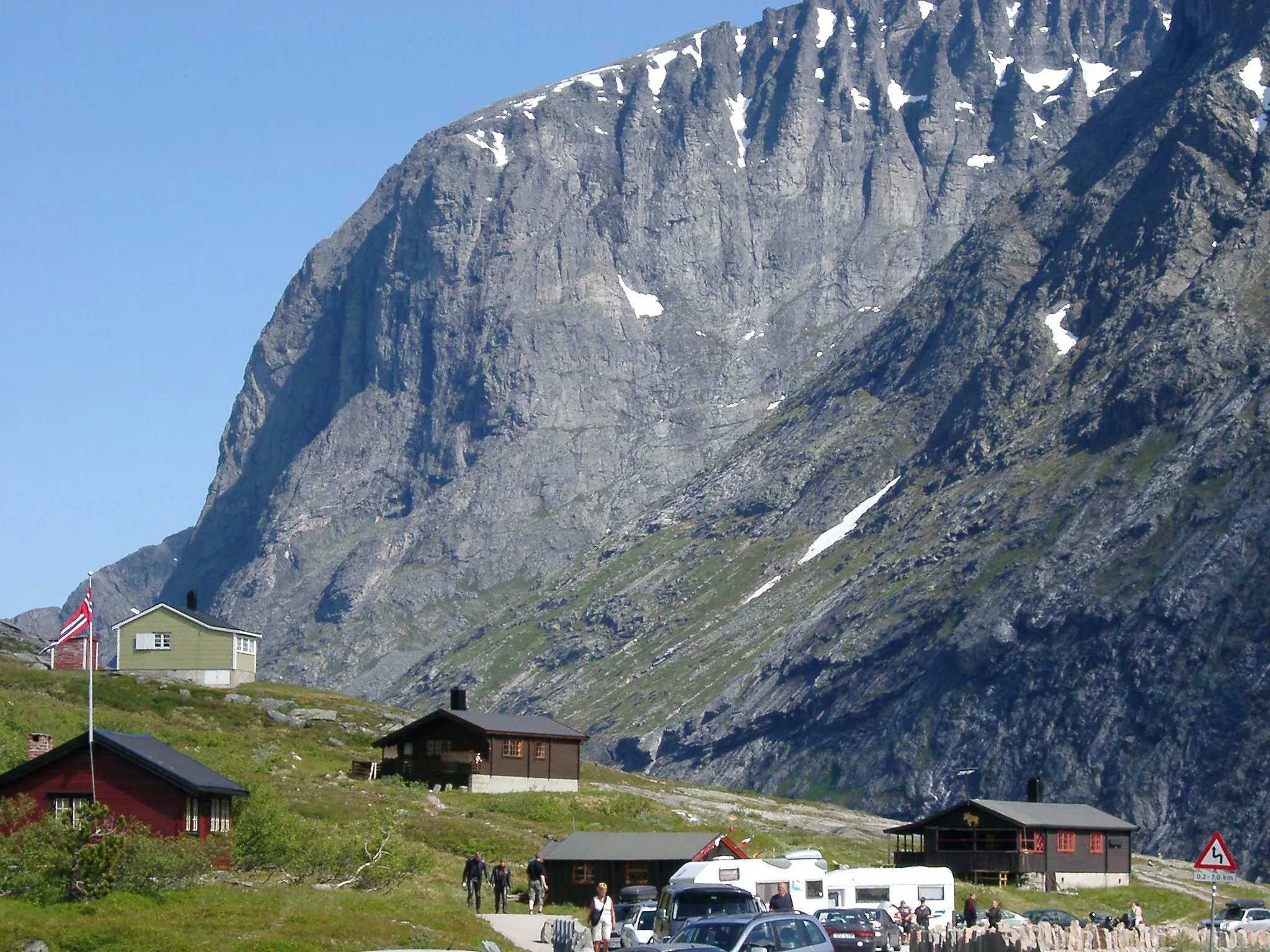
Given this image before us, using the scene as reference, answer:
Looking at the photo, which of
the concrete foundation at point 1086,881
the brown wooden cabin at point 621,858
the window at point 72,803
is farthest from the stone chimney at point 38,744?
the concrete foundation at point 1086,881

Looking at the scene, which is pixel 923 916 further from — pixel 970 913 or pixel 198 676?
pixel 198 676

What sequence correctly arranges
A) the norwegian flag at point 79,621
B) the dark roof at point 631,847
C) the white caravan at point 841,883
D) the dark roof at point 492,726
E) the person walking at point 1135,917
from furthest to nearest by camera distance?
the dark roof at point 492,726, the dark roof at point 631,847, the person walking at point 1135,917, the white caravan at point 841,883, the norwegian flag at point 79,621

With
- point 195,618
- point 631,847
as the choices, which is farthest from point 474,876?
point 195,618

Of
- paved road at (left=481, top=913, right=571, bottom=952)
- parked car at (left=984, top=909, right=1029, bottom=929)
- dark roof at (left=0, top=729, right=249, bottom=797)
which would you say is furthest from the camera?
parked car at (left=984, top=909, right=1029, bottom=929)

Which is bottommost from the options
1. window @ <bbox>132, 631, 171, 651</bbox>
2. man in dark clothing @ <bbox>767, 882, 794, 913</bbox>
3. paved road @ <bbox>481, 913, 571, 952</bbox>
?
paved road @ <bbox>481, 913, 571, 952</bbox>

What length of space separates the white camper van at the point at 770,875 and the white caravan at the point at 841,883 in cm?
2

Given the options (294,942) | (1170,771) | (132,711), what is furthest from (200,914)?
(1170,771)

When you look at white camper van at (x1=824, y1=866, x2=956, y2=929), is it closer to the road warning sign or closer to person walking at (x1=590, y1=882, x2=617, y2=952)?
person walking at (x1=590, y1=882, x2=617, y2=952)

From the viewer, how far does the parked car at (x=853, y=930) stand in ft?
179

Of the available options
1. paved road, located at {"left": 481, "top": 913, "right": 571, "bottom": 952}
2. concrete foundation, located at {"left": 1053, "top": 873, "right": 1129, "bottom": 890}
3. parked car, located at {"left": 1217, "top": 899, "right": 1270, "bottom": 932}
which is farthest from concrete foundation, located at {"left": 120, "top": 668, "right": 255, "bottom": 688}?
Result: parked car, located at {"left": 1217, "top": 899, "right": 1270, "bottom": 932}

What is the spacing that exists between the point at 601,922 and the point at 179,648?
84.3 metres

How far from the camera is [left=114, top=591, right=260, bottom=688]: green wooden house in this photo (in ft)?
428

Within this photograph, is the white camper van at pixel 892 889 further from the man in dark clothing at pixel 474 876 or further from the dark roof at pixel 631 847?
the man in dark clothing at pixel 474 876

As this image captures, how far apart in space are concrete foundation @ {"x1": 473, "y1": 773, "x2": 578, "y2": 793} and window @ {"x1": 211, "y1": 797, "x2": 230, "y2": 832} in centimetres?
4444
